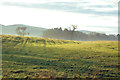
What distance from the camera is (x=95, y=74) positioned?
59.2 feet

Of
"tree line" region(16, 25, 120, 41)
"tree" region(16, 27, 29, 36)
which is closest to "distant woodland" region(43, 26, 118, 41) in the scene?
"tree line" region(16, 25, 120, 41)

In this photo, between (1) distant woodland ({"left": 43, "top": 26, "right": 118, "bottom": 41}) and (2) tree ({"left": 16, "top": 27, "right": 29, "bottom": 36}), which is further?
(1) distant woodland ({"left": 43, "top": 26, "right": 118, "bottom": 41})

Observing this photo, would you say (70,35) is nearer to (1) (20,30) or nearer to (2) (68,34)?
(2) (68,34)

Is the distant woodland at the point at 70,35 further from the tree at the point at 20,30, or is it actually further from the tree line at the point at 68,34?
the tree at the point at 20,30

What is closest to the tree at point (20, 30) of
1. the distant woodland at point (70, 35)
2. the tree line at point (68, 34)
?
A: the tree line at point (68, 34)

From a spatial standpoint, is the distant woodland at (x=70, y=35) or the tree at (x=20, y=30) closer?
the tree at (x=20, y=30)

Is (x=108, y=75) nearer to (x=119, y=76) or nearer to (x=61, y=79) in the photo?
(x=119, y=76)

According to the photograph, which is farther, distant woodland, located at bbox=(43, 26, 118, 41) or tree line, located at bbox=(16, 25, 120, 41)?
distant woodland, located at bbox=(43, 26, 118, 41)

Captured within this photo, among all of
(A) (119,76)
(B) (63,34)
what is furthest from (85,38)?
(A) (119,76)

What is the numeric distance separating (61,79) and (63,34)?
372 feet

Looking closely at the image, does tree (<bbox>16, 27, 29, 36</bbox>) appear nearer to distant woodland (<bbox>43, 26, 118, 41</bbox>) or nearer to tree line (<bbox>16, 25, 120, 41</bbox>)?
tree line (<bbox>16, 25, 120, 41</bbox>)

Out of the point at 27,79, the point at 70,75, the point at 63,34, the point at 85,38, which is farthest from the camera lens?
the point at 85,38

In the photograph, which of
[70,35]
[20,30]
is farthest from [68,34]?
[20,30]

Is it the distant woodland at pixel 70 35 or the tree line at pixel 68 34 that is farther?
the distant woodland at pixel 70 35
